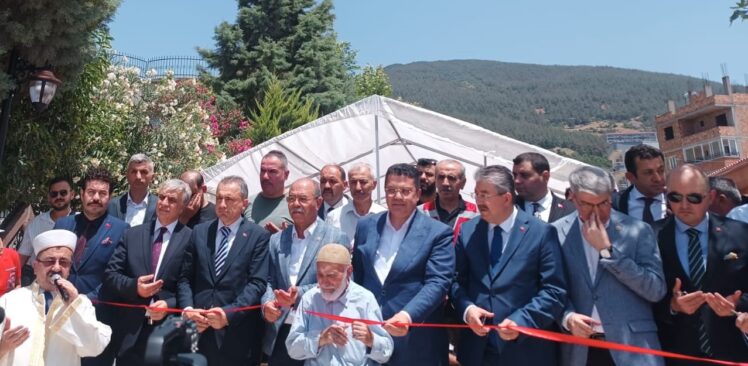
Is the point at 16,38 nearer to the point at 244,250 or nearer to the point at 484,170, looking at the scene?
the point at 244,250

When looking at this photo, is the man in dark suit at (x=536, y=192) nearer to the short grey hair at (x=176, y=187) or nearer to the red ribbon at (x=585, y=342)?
the red ribbon at (x=585, y=342)

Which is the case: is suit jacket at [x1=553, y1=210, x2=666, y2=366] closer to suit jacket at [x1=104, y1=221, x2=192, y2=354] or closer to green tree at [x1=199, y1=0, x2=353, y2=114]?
suit jacket at [x1=104, y1=221, x2=192, y2=354]

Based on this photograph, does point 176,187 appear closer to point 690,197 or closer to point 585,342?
point 585,342

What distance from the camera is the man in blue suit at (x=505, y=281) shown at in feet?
11.5

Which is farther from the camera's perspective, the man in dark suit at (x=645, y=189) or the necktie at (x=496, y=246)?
the man in dark suit at (x=645, y=189)

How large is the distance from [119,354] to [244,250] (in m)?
1.18

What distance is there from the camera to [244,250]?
4.28m

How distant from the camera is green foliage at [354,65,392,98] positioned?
3062cm

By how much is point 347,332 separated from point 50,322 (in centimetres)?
182

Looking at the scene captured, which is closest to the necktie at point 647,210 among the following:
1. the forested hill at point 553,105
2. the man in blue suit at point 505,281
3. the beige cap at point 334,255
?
the man in blue suit at point 505,281

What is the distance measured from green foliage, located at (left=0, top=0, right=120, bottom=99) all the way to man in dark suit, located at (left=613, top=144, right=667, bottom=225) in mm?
6536

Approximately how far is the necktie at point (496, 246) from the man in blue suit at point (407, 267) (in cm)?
28

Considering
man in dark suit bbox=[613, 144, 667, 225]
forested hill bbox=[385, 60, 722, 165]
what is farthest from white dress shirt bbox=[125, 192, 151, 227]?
forested hill bbox=[385, 60, 722, 165]

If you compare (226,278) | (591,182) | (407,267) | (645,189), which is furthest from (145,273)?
(645,189)
